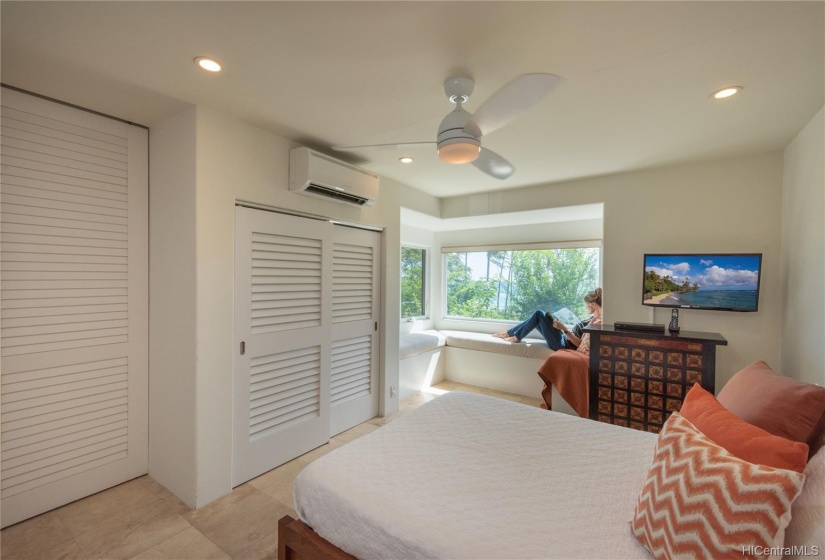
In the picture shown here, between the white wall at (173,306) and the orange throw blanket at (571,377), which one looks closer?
the white wall at (173,306)

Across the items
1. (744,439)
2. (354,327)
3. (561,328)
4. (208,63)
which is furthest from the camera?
(561,328)

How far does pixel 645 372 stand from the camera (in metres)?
2.81


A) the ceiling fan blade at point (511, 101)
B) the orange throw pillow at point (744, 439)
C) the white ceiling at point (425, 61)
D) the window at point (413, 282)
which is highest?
the white ceiling at point (425, 61)

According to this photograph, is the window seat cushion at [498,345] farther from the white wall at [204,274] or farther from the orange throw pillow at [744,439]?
the white wall at [204,274]

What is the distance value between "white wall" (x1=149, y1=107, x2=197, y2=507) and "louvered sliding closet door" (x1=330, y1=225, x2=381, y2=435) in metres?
1.14

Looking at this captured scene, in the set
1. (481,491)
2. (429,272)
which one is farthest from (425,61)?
(429,272)

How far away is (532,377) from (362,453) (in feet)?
10.2

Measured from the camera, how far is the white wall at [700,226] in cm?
279

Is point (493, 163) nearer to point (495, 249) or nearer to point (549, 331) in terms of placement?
point (549, 331)

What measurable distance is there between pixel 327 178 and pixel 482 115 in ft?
4.71

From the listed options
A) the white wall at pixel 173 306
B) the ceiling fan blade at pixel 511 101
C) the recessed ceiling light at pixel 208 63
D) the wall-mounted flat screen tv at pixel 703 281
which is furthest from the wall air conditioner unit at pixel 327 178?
the wall-mounted flat screen tv at pixel 703 281

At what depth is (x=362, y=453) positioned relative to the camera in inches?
62.7

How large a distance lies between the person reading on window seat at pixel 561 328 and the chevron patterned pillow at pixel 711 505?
101 inches

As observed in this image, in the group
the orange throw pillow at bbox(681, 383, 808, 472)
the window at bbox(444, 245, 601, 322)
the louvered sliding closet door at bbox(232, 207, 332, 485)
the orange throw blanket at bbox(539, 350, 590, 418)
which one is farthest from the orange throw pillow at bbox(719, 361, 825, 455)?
the window at bbox(444, 245, 601, 322)
